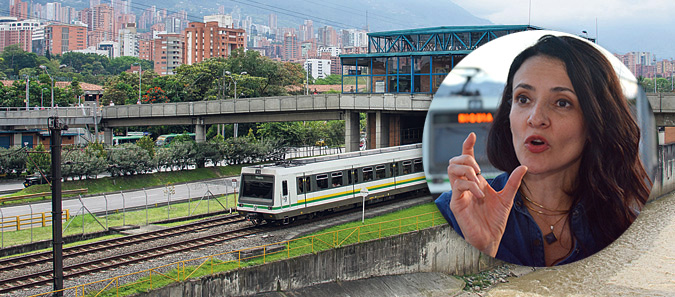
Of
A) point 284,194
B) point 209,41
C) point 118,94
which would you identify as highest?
point 209,41

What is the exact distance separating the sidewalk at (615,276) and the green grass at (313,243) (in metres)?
4.27

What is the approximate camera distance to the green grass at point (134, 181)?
35.0 meters

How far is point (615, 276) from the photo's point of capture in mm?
25469

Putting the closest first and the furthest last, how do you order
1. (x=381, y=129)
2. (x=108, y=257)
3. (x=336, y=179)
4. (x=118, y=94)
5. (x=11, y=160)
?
(x=108, y=257)
(x=336, y=179)
(x=381, y=129)
(x=11, y=160)
(x=118, y=94)

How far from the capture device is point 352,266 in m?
21.2

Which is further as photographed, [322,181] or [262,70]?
[262,70]

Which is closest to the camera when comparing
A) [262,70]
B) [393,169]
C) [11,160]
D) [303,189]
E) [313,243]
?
[313,243]

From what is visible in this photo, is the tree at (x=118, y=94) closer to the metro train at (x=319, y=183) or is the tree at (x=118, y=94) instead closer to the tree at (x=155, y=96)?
the tree at (x=155, y=96)

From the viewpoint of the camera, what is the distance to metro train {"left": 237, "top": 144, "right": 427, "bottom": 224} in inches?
894

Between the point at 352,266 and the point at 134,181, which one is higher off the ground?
the point at 134,181

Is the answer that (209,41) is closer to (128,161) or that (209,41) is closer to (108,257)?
(128,161)

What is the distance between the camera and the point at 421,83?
37.6 ft

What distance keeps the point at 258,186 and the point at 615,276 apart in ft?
48.8

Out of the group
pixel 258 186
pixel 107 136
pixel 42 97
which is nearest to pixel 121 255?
pixel 258 186
